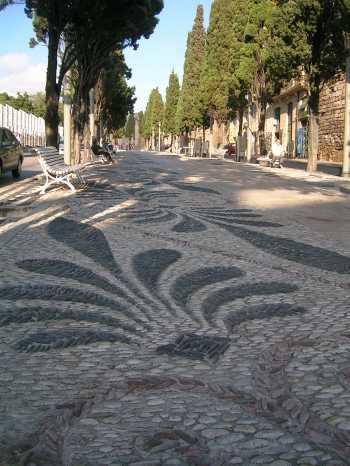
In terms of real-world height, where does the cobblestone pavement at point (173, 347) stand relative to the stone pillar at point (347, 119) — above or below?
below

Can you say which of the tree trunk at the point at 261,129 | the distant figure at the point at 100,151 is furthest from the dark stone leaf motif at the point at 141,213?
the tree trunk at the point at 261,129

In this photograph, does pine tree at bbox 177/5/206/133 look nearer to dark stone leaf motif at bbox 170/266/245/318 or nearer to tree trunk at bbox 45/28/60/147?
tree trunk at bbox 45/28/60/147

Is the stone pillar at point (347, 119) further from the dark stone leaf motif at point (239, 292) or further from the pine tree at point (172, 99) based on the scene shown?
the pine tree at point (172, 99)

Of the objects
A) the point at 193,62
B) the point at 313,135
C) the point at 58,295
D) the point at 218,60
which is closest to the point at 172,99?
the point at 193,62

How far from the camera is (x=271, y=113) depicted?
→ 6212 centimetres

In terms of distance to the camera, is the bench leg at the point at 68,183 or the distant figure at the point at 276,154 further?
the distant figure at the point at 276,154

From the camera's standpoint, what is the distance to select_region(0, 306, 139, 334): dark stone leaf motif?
185 inches

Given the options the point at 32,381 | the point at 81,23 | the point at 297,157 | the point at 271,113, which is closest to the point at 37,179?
the point at 81,23

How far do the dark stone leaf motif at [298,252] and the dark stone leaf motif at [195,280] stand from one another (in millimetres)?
942

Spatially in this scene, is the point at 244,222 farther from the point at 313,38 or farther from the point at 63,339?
the point at 313,38

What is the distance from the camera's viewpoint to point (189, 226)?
9930 millimetres

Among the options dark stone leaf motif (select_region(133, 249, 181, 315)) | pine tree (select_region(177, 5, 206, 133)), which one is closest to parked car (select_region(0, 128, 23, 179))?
dark stone leaf motif (select_region(133, 249, 181, 315))

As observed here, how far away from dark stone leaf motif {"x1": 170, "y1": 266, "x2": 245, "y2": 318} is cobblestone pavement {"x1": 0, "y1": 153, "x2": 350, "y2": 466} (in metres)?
0.02

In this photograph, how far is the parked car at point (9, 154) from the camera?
18.6 metres
